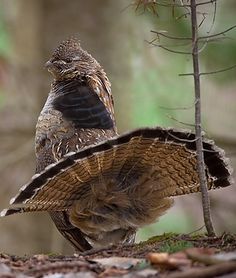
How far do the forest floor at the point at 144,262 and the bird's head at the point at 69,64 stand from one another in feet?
6.13

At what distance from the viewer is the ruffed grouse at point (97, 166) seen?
4.55m

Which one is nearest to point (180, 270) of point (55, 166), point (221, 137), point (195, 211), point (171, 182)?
point (55, 166)

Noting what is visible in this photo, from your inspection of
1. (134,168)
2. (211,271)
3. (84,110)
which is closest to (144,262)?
(211,271)

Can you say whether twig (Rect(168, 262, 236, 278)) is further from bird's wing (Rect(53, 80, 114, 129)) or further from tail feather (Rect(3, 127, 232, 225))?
bird's wing (Rect(53, 80, 114, 129))

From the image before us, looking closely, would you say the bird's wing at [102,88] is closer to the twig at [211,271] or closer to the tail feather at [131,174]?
the tail feather at [131,174]

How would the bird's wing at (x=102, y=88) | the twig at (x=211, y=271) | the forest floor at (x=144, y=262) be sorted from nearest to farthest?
1. the twig at (x=211, y=271)
2. the forest floor at (x=144, y=262)
3. the bird's wing at (x=102, y=88)

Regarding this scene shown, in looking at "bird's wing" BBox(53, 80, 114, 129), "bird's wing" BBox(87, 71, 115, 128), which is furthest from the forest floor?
"bird's wing" BBox(87, 71, 115, 128)

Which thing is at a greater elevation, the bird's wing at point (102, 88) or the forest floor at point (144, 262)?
the bird's wing at point (102, 88)

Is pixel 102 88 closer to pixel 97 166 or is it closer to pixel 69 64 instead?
pixel 69 64

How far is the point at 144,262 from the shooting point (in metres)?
3.75

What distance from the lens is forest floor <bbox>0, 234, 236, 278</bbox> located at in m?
3.44

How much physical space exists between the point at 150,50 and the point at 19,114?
1.84 meters

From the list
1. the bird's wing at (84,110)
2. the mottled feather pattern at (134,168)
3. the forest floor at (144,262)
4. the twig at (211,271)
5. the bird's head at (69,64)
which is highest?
the bird's head at (69,64)

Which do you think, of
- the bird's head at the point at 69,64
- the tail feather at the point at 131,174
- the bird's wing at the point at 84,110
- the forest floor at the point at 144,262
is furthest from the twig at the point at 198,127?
the bird's head at the point at 69,64
